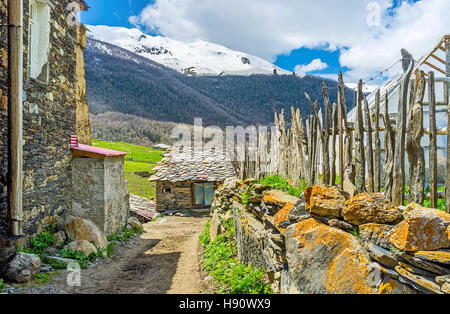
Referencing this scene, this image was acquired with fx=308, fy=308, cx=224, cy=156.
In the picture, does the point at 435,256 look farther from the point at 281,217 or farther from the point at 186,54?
the point at 186,54

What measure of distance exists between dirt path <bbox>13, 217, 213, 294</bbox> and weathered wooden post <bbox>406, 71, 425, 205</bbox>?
357 cm

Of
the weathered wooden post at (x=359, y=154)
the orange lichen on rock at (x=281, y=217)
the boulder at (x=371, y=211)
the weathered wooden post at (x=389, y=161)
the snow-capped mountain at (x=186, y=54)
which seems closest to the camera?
the boulder at (x=371, y=211)

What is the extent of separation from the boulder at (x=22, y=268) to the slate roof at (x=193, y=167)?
12.0 meters

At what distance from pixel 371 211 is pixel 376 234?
9.6 inches

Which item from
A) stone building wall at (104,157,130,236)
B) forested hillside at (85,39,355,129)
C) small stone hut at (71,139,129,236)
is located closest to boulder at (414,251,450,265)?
small stone hut at (71,139,129,236)

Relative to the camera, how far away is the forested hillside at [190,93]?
5519cm

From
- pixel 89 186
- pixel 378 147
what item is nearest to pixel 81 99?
pixel 89 186

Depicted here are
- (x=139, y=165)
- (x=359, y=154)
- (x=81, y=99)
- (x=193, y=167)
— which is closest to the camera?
(x=359, y=154)

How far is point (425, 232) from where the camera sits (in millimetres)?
2523

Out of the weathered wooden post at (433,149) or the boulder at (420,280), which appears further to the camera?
the weathered wooden post at (433,149)

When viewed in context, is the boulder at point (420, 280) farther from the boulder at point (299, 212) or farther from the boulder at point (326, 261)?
the boulder at point (299, 212)

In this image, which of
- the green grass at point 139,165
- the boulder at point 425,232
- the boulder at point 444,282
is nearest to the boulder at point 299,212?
the boulder at point 425,232

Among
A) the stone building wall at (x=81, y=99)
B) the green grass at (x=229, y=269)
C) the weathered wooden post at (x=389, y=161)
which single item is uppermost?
the stone building wall at (x=81, y=99)
